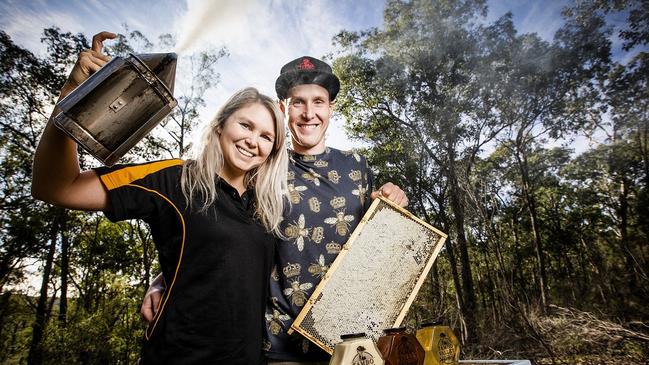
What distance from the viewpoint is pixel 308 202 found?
251 centimetres

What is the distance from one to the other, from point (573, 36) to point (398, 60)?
9960 millimetres

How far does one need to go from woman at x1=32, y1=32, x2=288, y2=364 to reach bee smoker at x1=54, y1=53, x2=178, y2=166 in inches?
3.2

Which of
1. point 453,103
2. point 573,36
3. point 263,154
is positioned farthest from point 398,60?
point 263,154

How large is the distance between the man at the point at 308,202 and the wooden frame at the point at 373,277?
0.65 feet

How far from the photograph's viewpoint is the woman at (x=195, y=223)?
158 centimetres

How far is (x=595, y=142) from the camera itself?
21812mm

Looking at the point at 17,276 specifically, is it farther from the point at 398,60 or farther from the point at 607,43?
the point at 607,43

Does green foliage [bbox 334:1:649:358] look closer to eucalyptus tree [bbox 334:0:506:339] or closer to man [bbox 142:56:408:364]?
eucalyptus tree [bbox 334:0:506:339]

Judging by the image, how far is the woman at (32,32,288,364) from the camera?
1585mm

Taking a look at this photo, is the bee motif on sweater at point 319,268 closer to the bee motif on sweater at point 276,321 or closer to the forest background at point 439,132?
the bee motif on sweater at point 276,321

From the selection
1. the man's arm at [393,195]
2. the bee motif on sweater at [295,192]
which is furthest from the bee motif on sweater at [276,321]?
the man's arm at [393,195]

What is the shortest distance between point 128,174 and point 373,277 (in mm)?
1617

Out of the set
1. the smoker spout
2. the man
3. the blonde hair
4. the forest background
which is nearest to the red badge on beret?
the man

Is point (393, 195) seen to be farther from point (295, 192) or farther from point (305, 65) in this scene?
point (305, 65)
